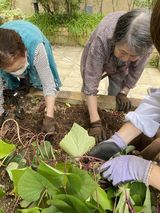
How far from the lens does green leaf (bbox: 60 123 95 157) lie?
1.19m

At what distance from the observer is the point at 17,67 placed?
1.54 meters

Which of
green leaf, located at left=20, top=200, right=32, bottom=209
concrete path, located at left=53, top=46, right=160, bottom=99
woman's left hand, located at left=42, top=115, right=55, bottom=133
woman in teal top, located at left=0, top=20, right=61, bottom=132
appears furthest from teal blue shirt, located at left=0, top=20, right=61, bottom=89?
concrete path, located at left=53, top=46, right=160, bottom=99

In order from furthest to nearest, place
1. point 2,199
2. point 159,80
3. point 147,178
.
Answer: point 159,80 < point 2,199 < point 147,178

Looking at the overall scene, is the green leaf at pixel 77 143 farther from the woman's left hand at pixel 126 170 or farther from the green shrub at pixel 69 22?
the green shrub at pixel 69 22

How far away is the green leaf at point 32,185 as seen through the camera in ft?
3.23

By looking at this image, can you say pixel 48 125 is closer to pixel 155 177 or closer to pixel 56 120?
pixel 56 120

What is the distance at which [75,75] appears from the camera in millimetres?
3688

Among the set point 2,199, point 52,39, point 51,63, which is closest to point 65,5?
point 52,39

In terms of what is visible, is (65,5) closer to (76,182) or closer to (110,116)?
(110,116)

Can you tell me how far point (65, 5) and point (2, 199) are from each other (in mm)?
3856

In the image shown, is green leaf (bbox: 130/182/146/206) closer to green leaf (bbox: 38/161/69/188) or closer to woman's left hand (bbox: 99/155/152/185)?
woman's left hand (bbox: 99/155/152/185)

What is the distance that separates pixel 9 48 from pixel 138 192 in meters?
0.77

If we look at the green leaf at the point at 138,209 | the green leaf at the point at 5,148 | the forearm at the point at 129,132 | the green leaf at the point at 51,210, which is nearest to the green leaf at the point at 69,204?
the green leaf at the point at 51,210

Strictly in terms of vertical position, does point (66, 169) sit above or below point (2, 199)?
above
